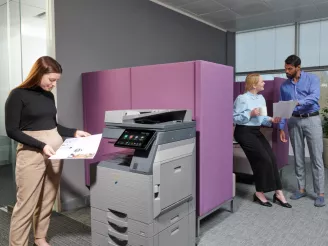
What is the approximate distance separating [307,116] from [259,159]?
655 millimetres

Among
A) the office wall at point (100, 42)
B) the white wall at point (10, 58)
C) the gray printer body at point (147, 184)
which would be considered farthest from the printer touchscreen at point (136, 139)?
the white wall at point (10, 58)

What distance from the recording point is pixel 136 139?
166 cm

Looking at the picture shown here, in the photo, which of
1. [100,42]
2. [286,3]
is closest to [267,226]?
[100,42]

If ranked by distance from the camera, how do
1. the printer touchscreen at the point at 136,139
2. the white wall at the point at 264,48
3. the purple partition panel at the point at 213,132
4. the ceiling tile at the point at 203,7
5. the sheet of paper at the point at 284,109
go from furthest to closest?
the white wall at the point at 264,48
the ceiling tile at the point at 203,7
the sheet of paper at the point at 284,109
the purple partition panel at the point at 213,132
the printer touchscreen at the point at 136,139

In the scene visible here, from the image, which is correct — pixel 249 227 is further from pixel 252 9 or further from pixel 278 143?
pixel 252 9

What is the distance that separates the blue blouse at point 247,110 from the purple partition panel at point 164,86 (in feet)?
2.71

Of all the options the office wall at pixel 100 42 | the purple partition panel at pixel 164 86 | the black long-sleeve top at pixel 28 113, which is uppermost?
the office wall at pixel 100 42

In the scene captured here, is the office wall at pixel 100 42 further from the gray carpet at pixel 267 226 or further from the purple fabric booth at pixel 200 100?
the gray carpet at pixel 267 226

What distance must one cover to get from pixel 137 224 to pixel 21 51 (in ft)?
7.16

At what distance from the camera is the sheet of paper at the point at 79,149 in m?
1.67

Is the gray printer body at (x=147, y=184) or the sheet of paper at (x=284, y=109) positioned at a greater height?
the sheet of paper at (x=284, y=109)

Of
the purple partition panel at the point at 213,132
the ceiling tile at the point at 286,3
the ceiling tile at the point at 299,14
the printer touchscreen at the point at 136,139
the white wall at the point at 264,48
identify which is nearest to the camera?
the printer touchscreen at the point at 136,139

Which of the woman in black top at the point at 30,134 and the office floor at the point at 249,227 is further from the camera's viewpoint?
the office floor at the point at 249,227

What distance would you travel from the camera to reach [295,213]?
2676 mm
